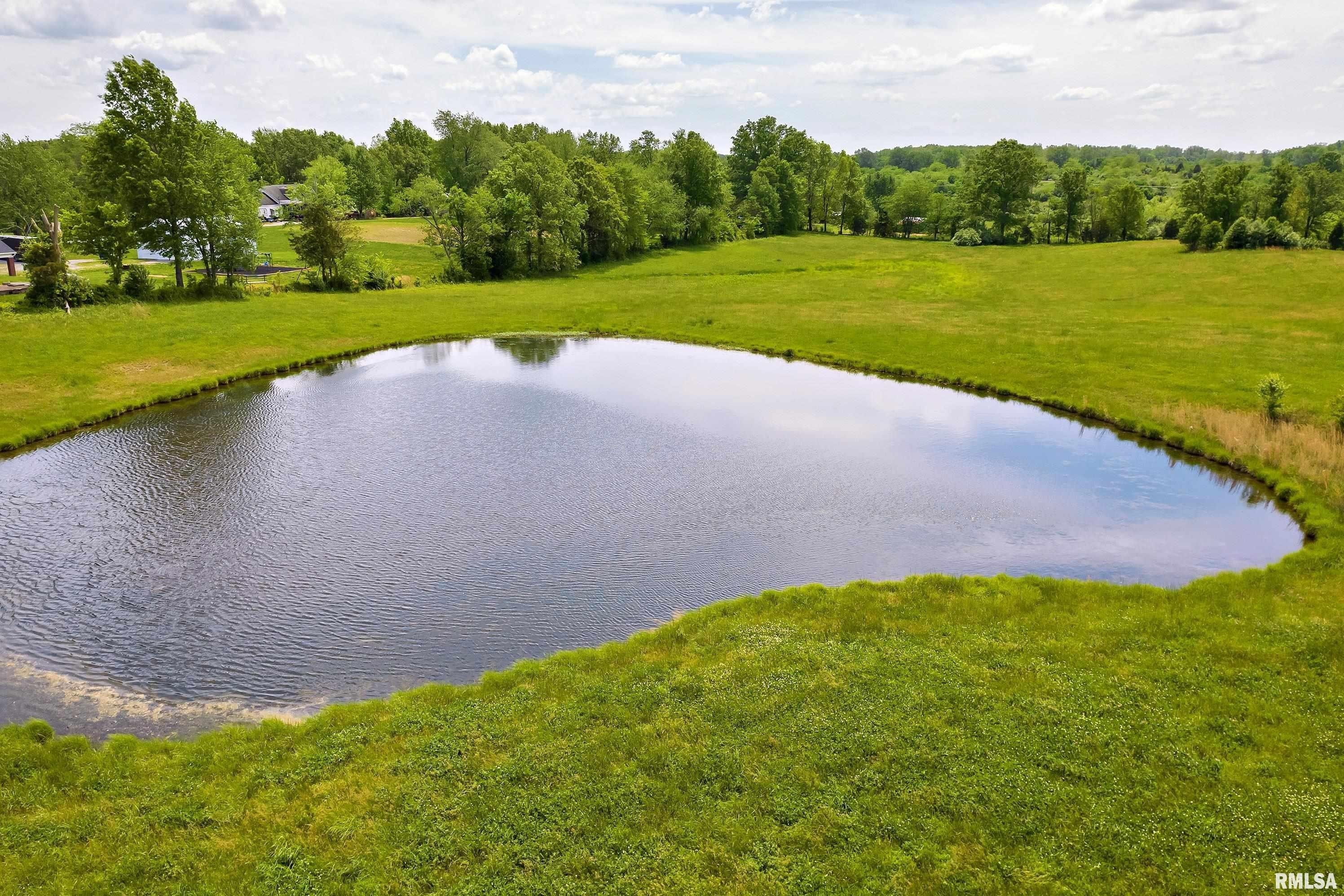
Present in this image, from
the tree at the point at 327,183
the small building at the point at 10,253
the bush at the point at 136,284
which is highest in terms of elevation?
the tree at the point at 327,183

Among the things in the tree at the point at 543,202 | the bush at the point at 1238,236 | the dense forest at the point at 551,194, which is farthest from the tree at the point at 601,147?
the bush at the point at 1238,236

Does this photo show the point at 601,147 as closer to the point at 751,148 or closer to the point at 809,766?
the point at 751,148

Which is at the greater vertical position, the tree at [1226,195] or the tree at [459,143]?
the tree at [459,143]

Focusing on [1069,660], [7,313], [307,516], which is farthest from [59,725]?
[7,313]

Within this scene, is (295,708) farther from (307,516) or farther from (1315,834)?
(1315,834)

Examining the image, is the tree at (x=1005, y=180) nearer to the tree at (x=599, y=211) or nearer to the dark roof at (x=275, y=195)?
the tree at (x=599, y=211)

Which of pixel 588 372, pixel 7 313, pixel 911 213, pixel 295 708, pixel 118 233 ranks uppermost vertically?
pixel 911 213

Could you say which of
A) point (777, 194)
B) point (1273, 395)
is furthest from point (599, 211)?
point (1273, 395)

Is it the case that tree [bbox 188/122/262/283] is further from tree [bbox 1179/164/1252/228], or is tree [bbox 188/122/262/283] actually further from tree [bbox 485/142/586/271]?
tree [bbox 1179/164/1252/228]
